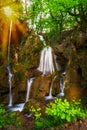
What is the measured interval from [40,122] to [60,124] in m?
0.69

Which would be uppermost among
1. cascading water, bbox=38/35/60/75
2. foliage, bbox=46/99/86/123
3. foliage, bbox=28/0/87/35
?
foliage, bbox=28/0/87/35

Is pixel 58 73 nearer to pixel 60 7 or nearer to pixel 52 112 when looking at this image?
pixel 60 7

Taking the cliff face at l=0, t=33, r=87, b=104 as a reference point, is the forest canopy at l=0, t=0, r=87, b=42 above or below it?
above

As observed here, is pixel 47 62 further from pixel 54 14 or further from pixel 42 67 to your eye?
pixel 54 14

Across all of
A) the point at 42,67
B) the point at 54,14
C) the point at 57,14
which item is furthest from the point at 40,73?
the point at 57,14

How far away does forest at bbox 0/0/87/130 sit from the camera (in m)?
8.12

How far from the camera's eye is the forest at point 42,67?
26.6ft

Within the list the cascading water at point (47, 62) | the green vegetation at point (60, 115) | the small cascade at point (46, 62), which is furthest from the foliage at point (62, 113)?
the small cascade at point (46, 62)

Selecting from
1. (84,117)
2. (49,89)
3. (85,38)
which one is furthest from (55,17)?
(84,117)

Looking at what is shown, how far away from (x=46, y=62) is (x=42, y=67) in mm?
619

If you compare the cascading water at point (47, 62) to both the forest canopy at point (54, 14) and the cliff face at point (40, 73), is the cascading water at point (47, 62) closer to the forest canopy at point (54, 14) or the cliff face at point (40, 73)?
the cliff face at point (40, 73)

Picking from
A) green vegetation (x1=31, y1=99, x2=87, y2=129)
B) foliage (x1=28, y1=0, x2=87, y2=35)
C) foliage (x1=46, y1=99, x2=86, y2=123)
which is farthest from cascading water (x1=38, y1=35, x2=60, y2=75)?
foliage (x1=46, y1=99, x2=86, y2=123)

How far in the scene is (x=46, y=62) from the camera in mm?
22516

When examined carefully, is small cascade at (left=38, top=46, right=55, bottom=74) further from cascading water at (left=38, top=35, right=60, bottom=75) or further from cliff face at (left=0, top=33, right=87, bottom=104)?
cliff face at (left=0, top=33, right=87, bottom=104)
